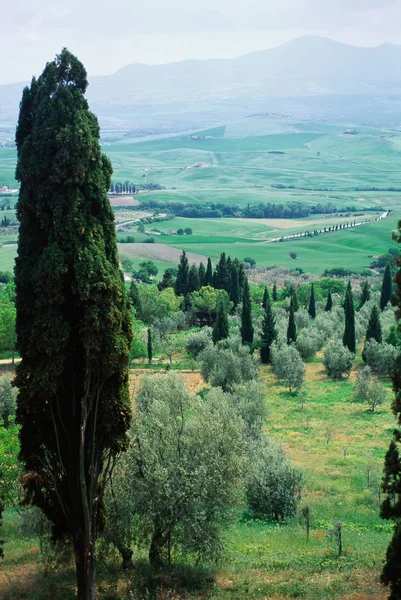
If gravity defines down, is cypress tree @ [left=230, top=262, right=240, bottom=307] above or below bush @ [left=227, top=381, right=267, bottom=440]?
above

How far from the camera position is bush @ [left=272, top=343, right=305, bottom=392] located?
49.0m

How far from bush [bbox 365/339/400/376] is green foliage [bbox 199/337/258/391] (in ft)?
36.4

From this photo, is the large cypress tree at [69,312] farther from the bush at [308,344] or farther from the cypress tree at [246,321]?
the bush at [308,344]

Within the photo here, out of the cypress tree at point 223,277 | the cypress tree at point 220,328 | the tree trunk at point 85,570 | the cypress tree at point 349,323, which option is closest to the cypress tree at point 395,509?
the tree trunk at point 85,570

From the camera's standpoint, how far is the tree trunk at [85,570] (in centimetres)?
1584

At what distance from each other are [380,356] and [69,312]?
4188 centimetres

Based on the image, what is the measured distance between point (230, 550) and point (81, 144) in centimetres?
1289

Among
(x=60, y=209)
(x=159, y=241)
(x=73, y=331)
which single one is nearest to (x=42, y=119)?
(x=60, y=209)

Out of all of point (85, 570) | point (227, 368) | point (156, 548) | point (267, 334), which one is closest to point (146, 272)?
point (267, 334)

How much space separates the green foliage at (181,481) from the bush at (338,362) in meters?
33.9

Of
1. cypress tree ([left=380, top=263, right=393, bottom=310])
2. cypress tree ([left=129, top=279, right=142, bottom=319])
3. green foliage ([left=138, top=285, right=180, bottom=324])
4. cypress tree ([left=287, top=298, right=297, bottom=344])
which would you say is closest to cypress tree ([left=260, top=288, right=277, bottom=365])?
cypress tree ([left=287, top=298, right=297, bottom=344])

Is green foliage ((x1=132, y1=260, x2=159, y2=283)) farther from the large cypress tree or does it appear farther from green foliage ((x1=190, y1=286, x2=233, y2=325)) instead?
the large cypress tree

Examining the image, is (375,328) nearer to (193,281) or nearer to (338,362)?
(338,362)

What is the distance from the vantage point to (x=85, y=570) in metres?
16.0
